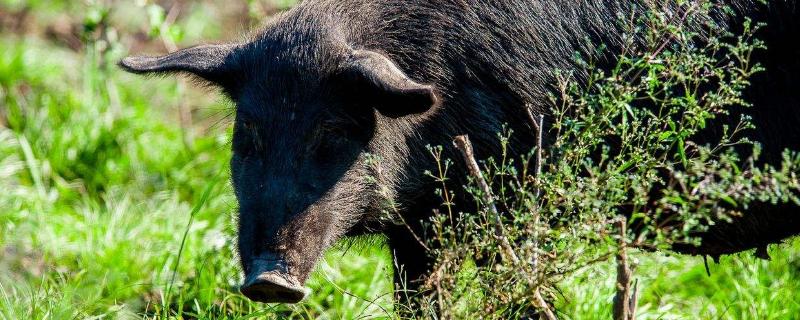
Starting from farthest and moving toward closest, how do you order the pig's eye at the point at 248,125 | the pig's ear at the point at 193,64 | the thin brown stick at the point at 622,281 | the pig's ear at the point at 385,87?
the pig's ear at the point at 193,64 < the pig's eye at the point at 248,125 < the pig's ear at the point at 385,87 < the thin brown stick at the point at 622,281

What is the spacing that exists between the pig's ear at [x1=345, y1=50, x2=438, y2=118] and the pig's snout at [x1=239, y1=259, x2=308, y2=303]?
798mm

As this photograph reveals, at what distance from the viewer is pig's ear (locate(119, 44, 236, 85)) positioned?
5.22 meters

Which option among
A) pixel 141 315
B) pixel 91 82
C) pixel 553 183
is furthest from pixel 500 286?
pixel 91 82

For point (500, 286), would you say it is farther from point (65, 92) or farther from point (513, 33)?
point (65, 92)

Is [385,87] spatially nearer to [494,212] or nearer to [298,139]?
[298,139]

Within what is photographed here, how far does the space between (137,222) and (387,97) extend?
287 cm

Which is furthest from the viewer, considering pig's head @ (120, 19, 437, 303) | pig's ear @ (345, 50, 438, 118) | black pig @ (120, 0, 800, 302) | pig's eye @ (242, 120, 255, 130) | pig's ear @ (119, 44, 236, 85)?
pig's ear @ (119, 44, 236, 85)

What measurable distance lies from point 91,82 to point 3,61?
1028 mm

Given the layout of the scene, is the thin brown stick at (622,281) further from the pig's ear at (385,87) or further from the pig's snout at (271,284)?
the pig's snout at (271,284)

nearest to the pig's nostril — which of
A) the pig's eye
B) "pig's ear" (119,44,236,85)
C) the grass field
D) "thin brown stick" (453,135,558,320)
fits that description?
the grass field

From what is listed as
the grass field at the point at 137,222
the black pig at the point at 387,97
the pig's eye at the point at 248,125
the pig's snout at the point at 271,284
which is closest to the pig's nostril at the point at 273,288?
the pig's snout at the point at 271,284

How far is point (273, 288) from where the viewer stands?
457 centimetres

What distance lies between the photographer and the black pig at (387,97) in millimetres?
4910

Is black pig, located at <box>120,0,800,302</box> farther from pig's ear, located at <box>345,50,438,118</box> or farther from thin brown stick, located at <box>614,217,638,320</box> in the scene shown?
thin brown stick, located at <box>614,217,638,320</box>
